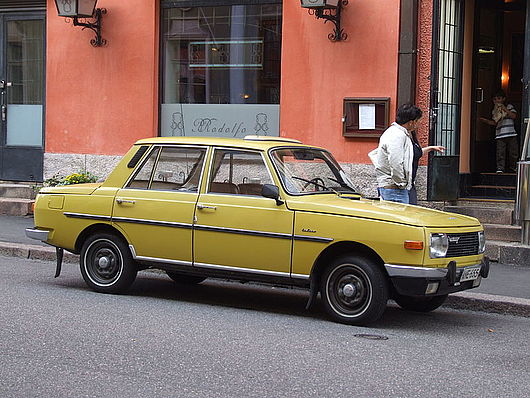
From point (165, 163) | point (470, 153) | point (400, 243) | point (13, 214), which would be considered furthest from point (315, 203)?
point (13, 214)

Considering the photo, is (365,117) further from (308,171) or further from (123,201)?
(123,201)

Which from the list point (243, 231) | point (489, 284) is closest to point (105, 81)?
point (243, 231)

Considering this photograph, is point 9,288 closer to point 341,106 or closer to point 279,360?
point 279,360

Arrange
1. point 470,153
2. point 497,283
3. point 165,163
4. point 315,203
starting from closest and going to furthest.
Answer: point 315,203
point 165,163
point 497,283
point 470,153

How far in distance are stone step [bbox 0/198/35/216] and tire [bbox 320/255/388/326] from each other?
8312 millimetres

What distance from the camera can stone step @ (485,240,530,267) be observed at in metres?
11.5

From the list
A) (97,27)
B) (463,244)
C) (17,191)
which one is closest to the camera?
(463,244)

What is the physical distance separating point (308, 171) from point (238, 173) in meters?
0.70

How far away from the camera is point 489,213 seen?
12969 millimetres

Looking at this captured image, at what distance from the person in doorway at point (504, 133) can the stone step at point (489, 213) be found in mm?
1836

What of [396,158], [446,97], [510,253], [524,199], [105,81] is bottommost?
[510,253]

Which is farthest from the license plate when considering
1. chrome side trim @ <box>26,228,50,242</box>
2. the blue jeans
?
chrome side trim @ <box>26,228,50,242</box>

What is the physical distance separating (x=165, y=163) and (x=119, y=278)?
1.26 metres

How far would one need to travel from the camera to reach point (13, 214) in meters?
15.7
